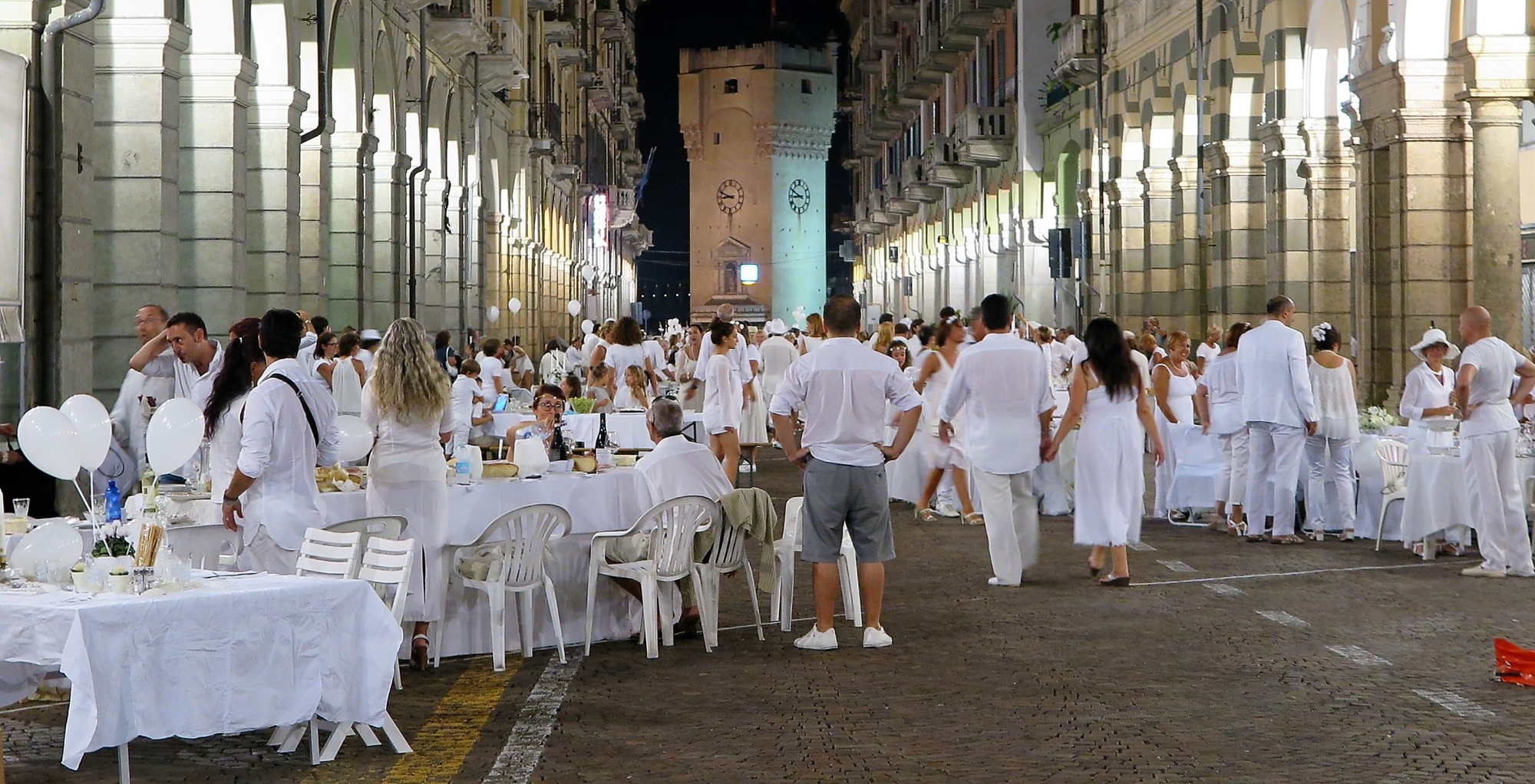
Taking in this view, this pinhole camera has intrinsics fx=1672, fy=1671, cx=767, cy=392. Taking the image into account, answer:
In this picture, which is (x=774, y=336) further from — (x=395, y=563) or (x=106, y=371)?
(x=395, y=563)

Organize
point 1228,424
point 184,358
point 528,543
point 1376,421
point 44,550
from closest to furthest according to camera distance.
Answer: point 44,550 → point 528,543 → point 184,358 → point 1228,424 → point 1376,421

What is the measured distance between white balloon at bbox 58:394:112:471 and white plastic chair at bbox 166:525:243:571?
586mm

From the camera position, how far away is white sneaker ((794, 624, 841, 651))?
898 cm

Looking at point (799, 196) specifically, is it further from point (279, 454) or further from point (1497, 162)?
point (279, 454)

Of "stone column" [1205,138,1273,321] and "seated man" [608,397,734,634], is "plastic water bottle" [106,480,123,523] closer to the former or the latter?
"seated man" [608,397,734,634]

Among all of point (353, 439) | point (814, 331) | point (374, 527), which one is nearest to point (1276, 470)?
point (353, 439)

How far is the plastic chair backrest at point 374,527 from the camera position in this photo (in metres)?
7.92

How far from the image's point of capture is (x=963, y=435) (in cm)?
1532

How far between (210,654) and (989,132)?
3477cm

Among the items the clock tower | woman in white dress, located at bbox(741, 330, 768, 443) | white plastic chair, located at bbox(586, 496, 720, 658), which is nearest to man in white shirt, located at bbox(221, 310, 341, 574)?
white plastic chair, located at bbox(586, 496, 720, 658)

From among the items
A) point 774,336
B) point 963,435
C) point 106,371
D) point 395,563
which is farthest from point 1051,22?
point 395,563

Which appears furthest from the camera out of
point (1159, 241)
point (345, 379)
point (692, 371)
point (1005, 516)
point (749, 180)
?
point (749, 180)

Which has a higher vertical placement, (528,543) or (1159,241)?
(1159,241)

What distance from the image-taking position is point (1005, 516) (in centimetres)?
1109
